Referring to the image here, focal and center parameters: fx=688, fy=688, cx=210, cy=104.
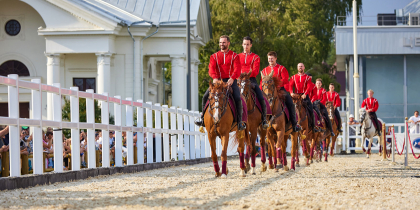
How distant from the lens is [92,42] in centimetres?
3356

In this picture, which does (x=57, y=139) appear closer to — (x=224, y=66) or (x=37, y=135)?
(x=37, y=135)

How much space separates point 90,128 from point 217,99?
3.34 meters

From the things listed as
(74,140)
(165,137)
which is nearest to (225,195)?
(74,140)

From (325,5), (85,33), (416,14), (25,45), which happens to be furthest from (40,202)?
(325,5)

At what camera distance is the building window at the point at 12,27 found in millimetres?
35844

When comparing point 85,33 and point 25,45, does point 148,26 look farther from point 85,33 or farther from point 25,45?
point 25,45

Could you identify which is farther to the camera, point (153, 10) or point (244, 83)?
point (153, 10)

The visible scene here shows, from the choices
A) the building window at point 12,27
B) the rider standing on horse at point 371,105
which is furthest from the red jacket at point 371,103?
the building window at point 12,27

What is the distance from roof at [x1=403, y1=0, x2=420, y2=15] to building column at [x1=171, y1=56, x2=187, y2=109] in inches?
638

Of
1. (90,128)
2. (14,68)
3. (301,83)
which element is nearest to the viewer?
(90,128)

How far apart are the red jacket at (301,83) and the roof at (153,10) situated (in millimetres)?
17623

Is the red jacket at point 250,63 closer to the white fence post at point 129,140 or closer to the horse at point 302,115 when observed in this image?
the horse at point 302,115

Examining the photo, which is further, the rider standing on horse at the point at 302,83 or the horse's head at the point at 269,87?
the rider standing on horse at the point at 302,83

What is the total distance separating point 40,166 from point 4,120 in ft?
4.35
